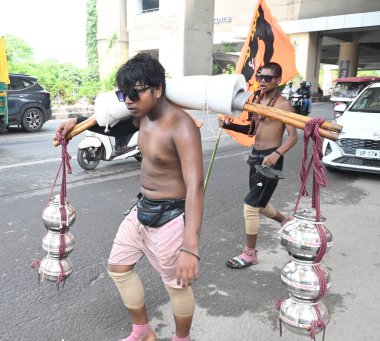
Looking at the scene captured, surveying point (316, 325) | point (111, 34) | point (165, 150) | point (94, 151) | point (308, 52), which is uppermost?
point (111, 34)

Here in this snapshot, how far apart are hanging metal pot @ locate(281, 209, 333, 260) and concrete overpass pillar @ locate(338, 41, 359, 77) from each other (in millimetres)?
32980

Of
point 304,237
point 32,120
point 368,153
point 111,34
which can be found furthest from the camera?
point 111,34

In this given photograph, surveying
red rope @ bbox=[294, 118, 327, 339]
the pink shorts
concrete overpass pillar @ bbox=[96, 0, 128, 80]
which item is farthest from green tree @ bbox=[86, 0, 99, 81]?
red rope @ bbox=[294, 118, 327, 339]

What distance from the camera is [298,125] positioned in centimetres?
184

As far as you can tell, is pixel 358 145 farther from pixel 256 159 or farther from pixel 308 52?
pixel 308 52

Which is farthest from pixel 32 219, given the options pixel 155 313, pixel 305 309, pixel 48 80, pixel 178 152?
pixel 48 80

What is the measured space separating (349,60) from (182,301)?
111 ft

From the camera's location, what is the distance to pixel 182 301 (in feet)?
A: 6.95

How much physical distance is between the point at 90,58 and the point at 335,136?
36.9 metres

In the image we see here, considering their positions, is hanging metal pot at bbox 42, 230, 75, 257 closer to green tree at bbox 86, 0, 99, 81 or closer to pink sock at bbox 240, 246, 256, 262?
pink sock at bbox 240, 246, 256, 262

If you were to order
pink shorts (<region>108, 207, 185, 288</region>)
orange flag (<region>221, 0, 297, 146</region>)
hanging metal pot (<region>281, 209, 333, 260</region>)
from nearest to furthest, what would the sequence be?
1. hanging metal pot (<region>281, 209, 333, 260</region>)
2. pink shorts (<region>108, 207, 185, 288</region>)
3. orange flag (<region>221, 0, 297, 146</region>)

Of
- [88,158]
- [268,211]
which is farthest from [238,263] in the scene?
[88,158]

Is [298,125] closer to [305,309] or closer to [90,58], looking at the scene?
[305,309]

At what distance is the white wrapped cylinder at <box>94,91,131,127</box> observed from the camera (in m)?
2.24
